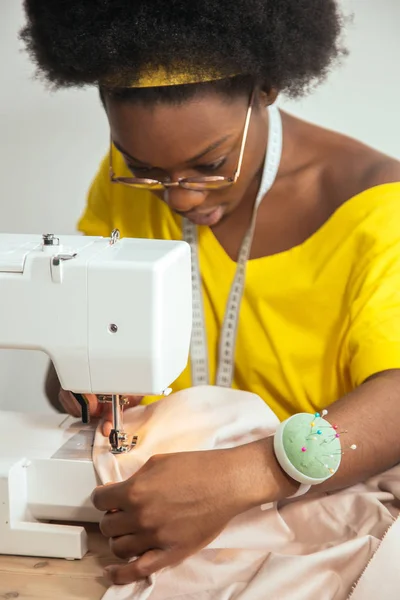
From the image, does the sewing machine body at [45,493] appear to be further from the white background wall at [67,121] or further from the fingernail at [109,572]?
the white background wall at [67,121]

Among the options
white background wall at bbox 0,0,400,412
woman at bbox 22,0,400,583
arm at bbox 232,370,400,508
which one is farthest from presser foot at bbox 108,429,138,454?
white background wall at bbox 0,0,400,412

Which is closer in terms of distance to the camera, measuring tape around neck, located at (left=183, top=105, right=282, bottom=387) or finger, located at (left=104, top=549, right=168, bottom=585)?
finger, located at (left=104, top=549, right=168, bottom=585)

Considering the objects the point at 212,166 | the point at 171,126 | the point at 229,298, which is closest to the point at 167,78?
the point at 171,126

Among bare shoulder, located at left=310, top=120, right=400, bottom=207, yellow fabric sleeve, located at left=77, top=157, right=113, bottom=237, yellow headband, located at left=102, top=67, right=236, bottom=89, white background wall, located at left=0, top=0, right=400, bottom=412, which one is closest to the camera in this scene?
yellow headband, located at left=102, top=67, right=236, bottom=89

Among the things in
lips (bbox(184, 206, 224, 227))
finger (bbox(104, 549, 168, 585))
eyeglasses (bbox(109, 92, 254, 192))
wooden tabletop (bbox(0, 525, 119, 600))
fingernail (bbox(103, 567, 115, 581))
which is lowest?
wooden tabletop (bbox(0, 525, 119, 600))

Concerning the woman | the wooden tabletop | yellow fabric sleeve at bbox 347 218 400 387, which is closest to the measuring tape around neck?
the woman

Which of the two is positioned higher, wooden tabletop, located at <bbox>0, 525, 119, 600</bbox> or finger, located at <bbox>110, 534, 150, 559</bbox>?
finger, located at <bbox>110, 534, 150, 559</bbox>

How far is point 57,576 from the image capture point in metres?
1.34

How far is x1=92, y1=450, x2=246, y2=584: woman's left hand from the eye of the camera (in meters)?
1.30

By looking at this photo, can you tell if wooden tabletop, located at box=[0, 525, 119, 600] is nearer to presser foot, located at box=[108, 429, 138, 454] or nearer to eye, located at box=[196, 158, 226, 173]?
presser foot, located at box=[108, 429, 138, 454]

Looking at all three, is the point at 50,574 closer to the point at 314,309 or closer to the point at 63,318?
the point at 63,318

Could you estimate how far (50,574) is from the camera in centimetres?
135

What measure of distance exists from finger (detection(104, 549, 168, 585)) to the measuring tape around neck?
2.53 feet

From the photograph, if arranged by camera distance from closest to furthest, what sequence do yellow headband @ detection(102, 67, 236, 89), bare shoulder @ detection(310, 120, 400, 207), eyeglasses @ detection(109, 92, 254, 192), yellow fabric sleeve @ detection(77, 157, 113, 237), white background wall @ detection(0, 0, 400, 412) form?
yellow headband @ detection(102, 67, 236, 89) < eyeglasses @ detection(109, 92, 254, 192) < bare shoulder @ detection(310, 120, 400, 207) < yellow fabric sleeve @ detection(77, 157, 113, 237) < white background wall @ detection(0, 0, 400, 412)
